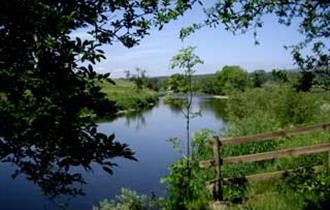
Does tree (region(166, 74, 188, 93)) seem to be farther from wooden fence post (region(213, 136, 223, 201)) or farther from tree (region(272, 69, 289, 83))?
tree (region(272, 69, 289, 83))

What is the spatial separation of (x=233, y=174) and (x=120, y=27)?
937 cm

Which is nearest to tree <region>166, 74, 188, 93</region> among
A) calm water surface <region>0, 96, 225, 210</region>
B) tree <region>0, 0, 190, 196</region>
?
calm water surface <region>0, 96, 225, 210</region>

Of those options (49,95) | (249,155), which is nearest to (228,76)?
(249,155)

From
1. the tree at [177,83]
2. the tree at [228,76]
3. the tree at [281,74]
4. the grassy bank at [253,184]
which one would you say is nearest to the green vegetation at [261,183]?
the grassy bank at [253,184]

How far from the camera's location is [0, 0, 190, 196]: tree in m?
3.01

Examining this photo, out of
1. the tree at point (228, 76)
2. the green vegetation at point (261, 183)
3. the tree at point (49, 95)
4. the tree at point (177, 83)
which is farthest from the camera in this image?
the tree at point (228, 76)

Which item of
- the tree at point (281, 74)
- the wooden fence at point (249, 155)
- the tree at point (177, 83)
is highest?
the tree at point (281, 74)

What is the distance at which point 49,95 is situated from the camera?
3146 mm

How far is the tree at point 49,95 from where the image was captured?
3008mm

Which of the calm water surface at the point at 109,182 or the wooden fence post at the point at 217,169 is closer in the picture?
the wooden fence post at the point at 217,169

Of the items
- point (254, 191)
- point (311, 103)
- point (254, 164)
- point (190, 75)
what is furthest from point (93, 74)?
point (311, 103)

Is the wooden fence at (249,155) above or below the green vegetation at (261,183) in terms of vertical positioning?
above

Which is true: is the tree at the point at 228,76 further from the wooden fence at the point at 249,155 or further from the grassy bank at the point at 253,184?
the wooden fence at the point at 249,155

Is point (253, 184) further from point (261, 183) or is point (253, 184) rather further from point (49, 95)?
point (49, 95)
